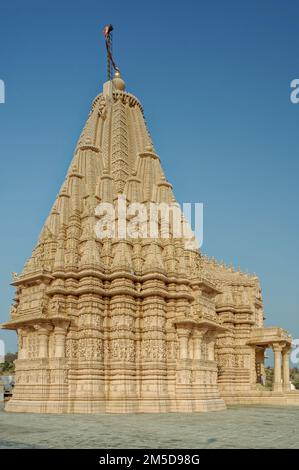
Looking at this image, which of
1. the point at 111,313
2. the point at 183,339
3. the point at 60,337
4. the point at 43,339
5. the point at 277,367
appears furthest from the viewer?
the point at 277,367

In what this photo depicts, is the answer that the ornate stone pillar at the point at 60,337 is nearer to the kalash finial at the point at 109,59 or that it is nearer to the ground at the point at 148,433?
the ground at the point at 148,433

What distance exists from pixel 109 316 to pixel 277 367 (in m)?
17.0

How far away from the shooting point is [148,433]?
637 inches

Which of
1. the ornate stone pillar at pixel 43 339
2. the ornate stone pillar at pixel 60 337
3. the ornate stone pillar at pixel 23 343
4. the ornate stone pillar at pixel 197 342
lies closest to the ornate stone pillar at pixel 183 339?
the ornate stone pillar at pixel 197 342

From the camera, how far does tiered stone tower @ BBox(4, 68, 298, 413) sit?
86.7 ft

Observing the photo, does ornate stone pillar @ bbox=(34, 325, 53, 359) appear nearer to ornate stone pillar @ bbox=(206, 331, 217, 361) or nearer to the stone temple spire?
the stone temple spire

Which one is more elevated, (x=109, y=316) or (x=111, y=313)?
(x=111, y=313)

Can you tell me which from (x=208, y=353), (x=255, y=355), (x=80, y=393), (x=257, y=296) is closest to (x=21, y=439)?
(x=80, y=393)

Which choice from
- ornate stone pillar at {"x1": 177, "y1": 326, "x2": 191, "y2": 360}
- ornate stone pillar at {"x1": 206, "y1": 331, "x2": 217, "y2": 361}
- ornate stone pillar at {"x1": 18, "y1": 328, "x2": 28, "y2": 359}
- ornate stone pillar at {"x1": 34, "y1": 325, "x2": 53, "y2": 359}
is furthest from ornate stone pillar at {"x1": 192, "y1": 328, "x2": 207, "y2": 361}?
ornate stone pillar at {"x1": 18, "y1": 328, "x2": 28, "y2": 359}

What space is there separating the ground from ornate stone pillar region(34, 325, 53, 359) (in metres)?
5.54

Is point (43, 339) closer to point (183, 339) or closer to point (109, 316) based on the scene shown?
point (109, 316)

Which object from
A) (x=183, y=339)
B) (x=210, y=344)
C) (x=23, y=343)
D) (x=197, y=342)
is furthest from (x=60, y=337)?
(x=210, y=344)

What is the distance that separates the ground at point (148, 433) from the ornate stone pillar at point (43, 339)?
5539 mm

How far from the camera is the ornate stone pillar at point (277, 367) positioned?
124 feet
